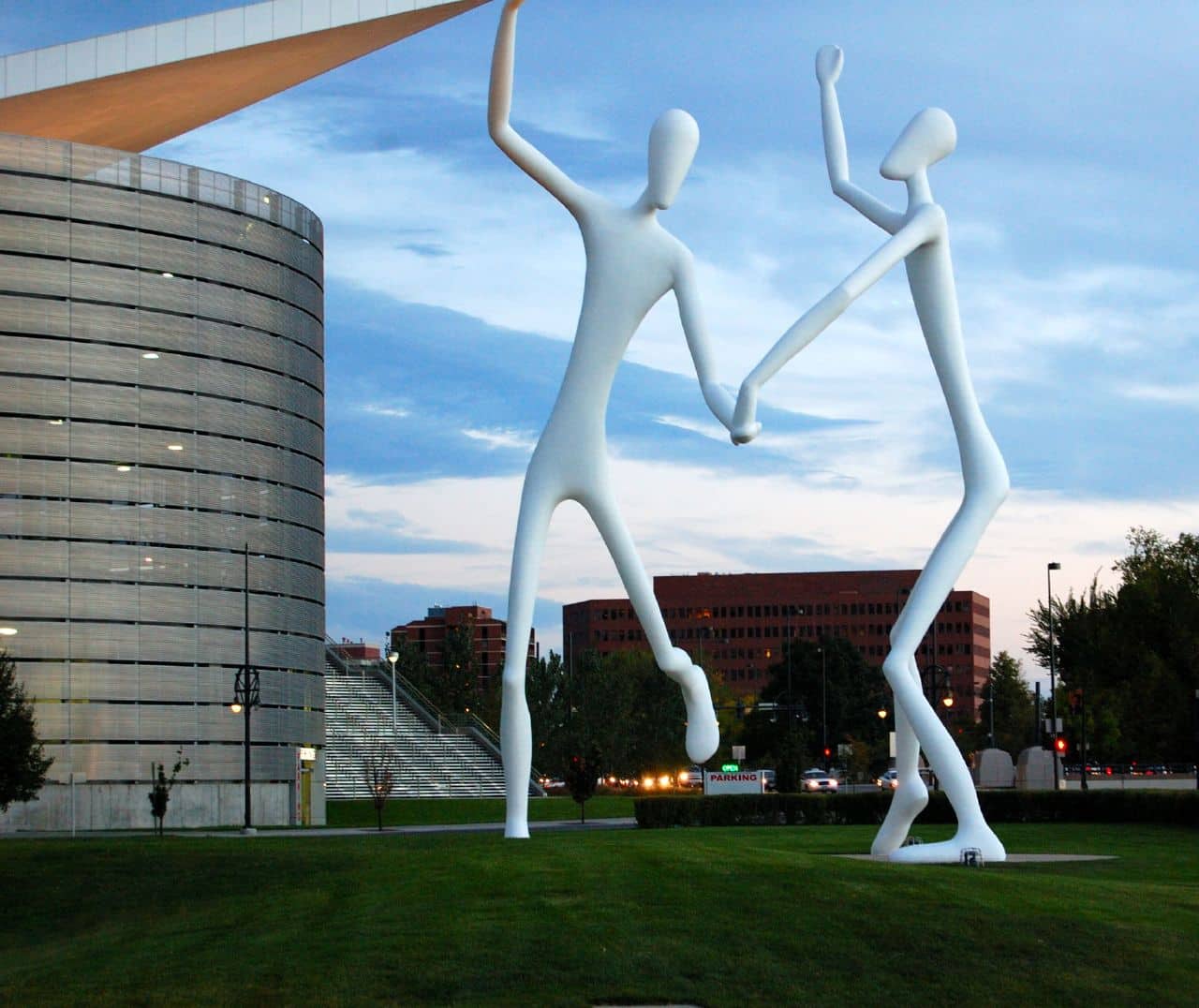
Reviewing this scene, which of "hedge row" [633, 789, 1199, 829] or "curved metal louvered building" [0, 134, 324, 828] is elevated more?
"curved metal louvered building" [0, 134, 324, 828]

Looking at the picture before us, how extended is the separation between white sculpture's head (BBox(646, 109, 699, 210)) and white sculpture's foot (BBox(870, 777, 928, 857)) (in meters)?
6.43

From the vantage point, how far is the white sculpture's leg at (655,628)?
17.6m

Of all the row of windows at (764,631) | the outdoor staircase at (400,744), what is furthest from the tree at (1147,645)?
the row of windows at (764,631)

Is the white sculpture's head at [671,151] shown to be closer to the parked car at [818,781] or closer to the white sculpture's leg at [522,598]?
the white sculpture's leg at [522,598]

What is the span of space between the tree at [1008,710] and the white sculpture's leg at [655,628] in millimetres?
86184

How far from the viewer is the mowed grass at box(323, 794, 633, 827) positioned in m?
54.2

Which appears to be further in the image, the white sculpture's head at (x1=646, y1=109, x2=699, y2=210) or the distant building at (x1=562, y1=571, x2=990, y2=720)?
the distant building at (x1=562, y1=571, x2=990, y2=720)

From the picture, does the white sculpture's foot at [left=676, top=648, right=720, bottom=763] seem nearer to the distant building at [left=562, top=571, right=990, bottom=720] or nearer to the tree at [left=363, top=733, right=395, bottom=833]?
the tree at [left=363, top=733, right=395, bottom=833]

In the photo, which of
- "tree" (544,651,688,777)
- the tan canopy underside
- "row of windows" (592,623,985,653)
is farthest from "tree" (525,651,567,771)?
"row of windows" (592,623,985,653)

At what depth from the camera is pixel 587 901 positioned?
43.0ft

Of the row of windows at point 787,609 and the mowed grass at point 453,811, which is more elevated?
the row of windows at point 787,609

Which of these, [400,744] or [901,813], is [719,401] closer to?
[901,813]

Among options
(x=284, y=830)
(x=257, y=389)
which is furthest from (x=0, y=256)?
(x=284, y=830)

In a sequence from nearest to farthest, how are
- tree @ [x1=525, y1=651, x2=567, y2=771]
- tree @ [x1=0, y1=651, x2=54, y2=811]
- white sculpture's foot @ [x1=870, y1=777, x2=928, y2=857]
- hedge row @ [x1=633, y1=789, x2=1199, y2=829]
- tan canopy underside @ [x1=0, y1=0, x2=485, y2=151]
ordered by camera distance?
white sculpture's foot @ [x1=870, y1=777, x2=928, y2=857]
hedge row @ [x1=633, y1=789, x2=1199, y2=829]
tree @ [x1=0, y1=651, x2=54, y2=811]
tan canopy underside @ [x1=0, y1=0, x2=485, y2=151]
tree @ [x1=525, y1=651, x2=567, y2=771]
